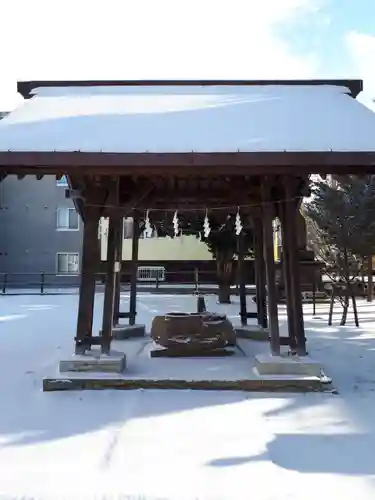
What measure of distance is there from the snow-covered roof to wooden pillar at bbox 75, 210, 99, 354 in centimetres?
117

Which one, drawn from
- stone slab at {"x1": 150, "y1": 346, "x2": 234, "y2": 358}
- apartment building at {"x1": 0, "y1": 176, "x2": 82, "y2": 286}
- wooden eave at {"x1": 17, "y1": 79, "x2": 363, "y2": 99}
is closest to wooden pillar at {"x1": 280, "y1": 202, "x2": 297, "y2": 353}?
stone slab at {"x1": 150, "y1": 346, "x2": 234, "y2": 358}

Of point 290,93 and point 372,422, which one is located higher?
point 290,93

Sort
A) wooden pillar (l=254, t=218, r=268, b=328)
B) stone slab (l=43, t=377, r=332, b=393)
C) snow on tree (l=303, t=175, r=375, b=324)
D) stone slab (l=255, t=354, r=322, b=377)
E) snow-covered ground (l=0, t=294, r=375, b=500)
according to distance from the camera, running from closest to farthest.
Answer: snow-covered ground (l=0, t=294, r=375, b=500) < stone slab (l=43, t=377, r=332, b=393) < stone slab (l=255, t=354, r=322, b=377) < wooden pillar (l=254, t=218, r=268, b=328) < snow on tree (l=303, t=175, r=375, b=324)

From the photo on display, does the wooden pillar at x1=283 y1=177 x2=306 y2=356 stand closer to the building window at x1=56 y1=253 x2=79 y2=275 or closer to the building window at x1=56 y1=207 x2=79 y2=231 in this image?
the building window at x1=56 y1=253 x2=79 y2=275

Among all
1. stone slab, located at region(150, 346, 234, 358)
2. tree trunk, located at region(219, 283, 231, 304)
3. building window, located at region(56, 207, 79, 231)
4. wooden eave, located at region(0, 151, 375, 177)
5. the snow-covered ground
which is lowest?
the snow-covered ground

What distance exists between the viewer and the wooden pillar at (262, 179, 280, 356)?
6.71 metres

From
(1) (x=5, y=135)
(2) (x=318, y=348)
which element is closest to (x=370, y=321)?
(2) (x=318, y=348)

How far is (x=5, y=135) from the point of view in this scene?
6.20 meters

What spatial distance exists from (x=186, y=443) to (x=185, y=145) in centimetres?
305

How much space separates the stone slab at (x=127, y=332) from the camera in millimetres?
9867

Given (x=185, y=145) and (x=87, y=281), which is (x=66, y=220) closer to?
(x=87, y=281)

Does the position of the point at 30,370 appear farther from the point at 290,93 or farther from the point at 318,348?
the point at 290,93

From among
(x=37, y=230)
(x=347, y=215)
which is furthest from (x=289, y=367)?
(x=37, y=230)

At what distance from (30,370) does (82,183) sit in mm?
2552
